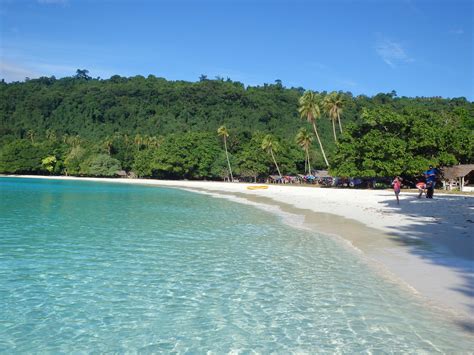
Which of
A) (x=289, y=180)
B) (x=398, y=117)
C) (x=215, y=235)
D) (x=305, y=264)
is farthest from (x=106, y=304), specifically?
(x=289, y=180)

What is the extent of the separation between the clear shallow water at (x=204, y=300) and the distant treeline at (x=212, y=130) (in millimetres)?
24613

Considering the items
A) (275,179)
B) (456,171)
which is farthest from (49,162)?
(456,171)

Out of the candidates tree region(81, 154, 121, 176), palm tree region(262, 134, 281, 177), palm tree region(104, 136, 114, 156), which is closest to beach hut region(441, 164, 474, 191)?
palm tree region(262, 134, 281, 177)

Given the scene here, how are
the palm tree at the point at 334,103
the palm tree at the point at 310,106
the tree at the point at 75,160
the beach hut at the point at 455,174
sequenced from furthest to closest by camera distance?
1. the tree at the point at 75,160
2. the palm tree at the point at 310,106
3. the palm tree at the point at 334,103
4. the beach hut at the point at 455,174

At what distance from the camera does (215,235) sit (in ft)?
50.8

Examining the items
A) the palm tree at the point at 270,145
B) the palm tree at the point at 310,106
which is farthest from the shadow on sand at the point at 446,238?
the palm tree at the point at 270,145

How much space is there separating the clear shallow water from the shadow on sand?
141 cm

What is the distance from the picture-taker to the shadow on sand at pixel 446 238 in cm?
914

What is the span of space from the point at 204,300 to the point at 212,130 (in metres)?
110

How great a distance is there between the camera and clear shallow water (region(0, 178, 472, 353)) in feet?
19.5

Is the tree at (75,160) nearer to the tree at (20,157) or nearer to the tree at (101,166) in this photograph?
the tree at (101,166)

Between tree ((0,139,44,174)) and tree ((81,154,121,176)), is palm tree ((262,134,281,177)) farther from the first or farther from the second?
tree ((0,139,44,174))

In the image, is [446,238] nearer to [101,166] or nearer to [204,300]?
[204,300]

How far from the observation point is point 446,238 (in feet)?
43.5
